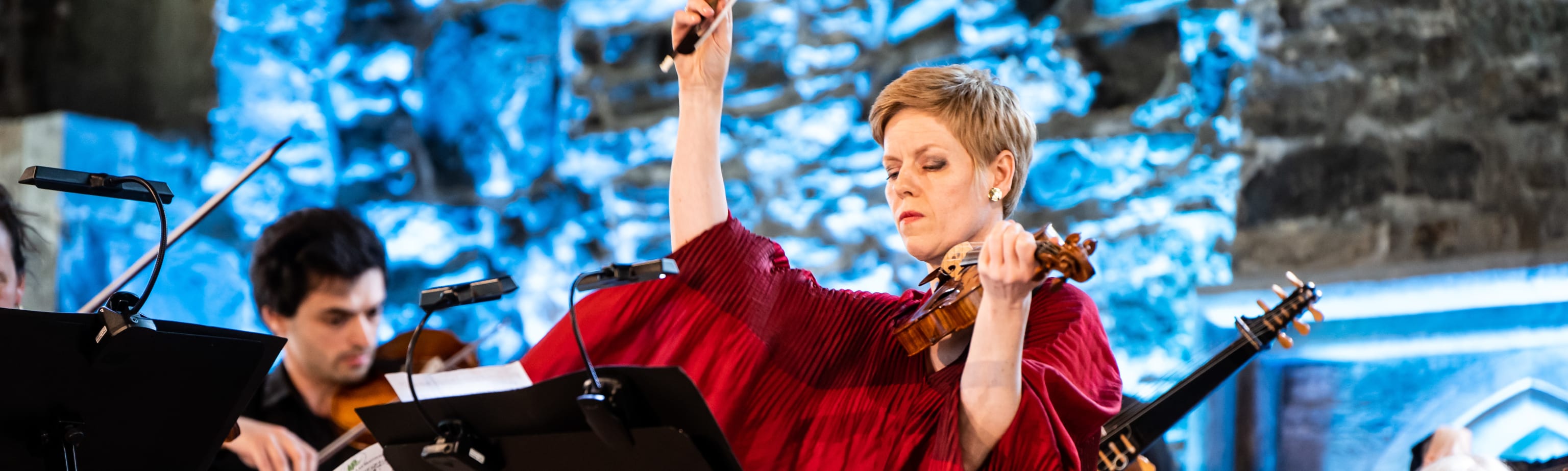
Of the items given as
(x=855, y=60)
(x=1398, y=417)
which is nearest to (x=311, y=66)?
(x=855, y=60)

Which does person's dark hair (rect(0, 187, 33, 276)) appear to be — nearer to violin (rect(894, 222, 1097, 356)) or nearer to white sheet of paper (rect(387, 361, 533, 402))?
white sheet of paper (rect(387, 361, 533, 402))

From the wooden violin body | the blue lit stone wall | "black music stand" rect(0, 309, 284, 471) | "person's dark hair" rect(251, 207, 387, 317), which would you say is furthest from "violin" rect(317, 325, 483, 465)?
"black music stand" rect(0, 309, 284, 471)

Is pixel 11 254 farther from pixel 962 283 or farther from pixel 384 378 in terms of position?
pixel 962 283

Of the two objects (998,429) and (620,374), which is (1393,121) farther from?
(620,374)

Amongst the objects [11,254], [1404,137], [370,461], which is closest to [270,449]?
[11,254]

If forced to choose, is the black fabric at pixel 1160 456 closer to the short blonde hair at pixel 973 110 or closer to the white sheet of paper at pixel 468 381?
the short blonde hair at pixel 973 110

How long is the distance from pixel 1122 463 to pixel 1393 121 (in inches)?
43.6

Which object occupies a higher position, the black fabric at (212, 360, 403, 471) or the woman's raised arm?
the woman's raised arm

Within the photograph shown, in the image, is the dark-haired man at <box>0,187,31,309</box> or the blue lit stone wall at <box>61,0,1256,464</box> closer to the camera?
the dark-haired man at <box>0,187,31,309</box>

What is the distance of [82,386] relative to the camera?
1.66 metres

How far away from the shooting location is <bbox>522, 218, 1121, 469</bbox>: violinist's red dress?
1.71m

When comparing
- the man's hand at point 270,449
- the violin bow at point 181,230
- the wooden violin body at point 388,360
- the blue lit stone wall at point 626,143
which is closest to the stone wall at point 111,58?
the blue lit stone wall at point 626,143

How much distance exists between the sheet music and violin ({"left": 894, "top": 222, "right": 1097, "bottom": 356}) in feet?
3.04

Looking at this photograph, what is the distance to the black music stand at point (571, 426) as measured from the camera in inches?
58.5
